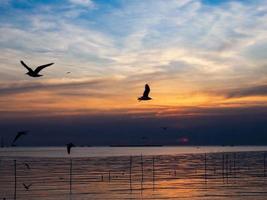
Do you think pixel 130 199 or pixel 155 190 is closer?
pixel 130 199

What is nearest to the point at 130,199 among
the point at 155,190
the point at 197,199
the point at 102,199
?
the point at 102,199

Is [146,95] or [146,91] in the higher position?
[146,91]

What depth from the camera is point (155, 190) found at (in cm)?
5791

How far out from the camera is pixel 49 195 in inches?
2058

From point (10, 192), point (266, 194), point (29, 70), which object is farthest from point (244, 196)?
point (29, 70)

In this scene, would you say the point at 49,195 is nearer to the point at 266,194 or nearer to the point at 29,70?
the point at 266,194

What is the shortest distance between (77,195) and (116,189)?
8.49 metres

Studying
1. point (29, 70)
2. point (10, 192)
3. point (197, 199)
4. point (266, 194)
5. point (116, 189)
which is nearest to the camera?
point (29, 70)

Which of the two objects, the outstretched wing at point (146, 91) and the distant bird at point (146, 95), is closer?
the distant bird at point (146, 95)

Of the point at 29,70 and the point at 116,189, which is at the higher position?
the point at 29,70

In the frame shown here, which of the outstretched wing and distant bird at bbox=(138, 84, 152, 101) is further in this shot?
the outstretched wing

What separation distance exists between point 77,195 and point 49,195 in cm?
289

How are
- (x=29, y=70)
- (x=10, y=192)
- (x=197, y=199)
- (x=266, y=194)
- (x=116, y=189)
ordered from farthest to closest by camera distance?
(x=116, y=189) < (x=10, y=192) < (x=266, y=194) < (x=197, y=199) < (x=29, y=70)

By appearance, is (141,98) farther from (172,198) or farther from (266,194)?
(266,194)
